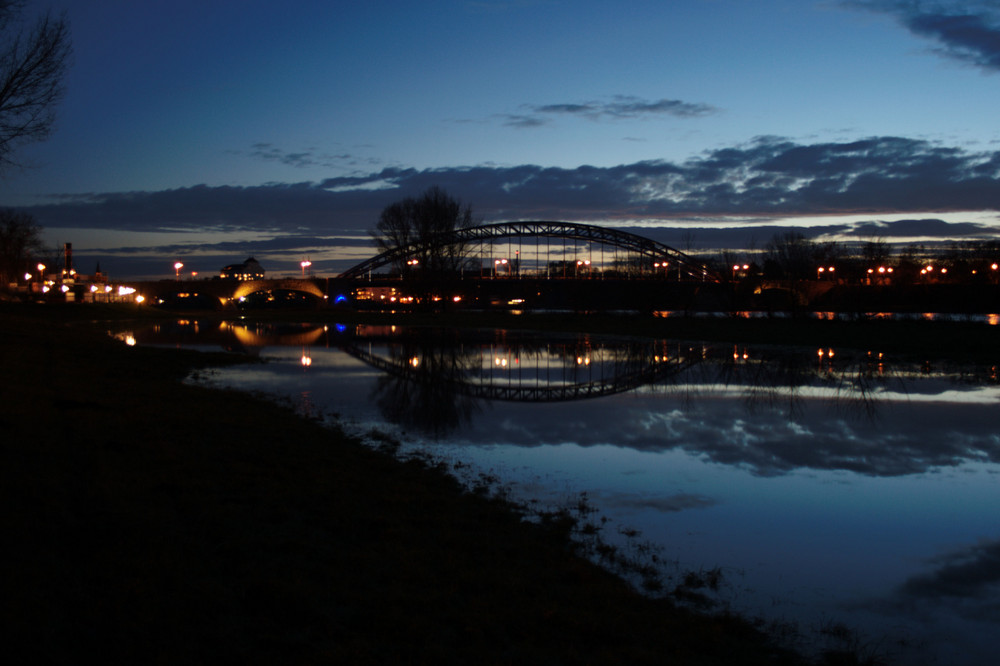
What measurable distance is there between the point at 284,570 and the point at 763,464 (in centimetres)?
885

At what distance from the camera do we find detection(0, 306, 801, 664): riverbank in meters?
5.48

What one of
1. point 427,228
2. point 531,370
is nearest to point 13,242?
point 427,228

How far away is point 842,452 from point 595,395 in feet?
27.8

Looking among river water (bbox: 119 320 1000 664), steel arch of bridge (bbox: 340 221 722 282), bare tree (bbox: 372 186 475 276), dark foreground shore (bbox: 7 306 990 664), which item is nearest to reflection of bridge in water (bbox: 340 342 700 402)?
river water (bbox: 119 320 1000 664)

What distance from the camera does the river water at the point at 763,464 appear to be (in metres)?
7.22

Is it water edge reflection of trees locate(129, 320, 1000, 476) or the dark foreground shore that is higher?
the dark foreground shore

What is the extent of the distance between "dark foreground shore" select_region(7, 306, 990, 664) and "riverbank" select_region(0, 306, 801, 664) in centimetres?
2

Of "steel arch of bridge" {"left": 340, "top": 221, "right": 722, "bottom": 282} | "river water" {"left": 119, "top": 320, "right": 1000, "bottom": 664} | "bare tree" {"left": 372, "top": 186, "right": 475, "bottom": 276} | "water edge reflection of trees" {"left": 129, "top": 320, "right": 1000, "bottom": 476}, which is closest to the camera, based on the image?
"river water" {"left": 119, "top": 320, "right": 1000, "bottom": 664}

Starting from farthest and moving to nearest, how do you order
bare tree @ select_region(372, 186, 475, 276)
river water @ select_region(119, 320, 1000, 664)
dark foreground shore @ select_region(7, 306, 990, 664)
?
bare tree @ select_region(372, 186, 475, 276), river water @ select_region(119, 320, 1000, 664), dark foreground shore @ select_region(7, 306, 990, 664)

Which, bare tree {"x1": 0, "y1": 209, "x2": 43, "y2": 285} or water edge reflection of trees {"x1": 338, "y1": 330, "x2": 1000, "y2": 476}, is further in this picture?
bare tree {"x1": 0, "y1": 209, "x2": 43, "y2": 285}

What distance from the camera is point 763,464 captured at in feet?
41.7

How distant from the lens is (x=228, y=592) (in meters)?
6.21

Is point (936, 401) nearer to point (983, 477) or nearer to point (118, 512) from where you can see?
point (983, 477)

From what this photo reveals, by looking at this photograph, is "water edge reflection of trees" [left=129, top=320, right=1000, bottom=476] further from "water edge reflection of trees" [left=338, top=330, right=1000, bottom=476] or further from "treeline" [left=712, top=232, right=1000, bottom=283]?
"treeline" [left=712, top=232, right=1000, bottom=283]
